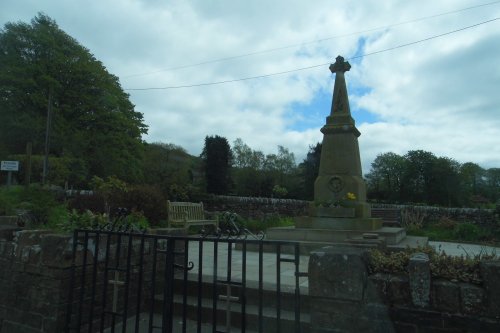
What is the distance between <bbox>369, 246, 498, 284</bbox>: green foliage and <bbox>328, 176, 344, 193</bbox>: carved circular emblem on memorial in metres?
6.63

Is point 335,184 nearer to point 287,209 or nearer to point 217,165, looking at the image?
point 287,209

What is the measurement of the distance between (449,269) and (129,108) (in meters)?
32.0

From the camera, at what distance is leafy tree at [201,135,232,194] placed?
35.7 m

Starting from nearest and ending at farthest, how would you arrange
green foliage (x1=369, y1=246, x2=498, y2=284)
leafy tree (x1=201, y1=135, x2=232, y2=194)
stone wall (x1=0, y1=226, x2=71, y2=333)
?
green foliage (x1=369, y1=246, x2=498, y2=284), stone wall (x1=0, y1=226, x2=71, y2=333), leafy tree (x1=201, y1=135, x2=232, y2=194)

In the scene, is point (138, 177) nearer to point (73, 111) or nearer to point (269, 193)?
point (73, 111)

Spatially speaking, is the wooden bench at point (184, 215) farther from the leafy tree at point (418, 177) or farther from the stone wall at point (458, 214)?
the leafy tree at point (418, 177)

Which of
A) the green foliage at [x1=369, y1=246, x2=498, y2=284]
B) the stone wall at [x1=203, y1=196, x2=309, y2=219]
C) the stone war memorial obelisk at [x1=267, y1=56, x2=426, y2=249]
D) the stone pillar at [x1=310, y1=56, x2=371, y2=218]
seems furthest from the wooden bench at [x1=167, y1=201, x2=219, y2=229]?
the green foliage at [x1=369, y1=246, x2=498, y2=284]

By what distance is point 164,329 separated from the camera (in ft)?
11.2

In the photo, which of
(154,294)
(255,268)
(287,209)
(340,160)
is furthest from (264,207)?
(154,294)

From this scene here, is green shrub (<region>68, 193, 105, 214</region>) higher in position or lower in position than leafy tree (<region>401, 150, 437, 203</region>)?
lower

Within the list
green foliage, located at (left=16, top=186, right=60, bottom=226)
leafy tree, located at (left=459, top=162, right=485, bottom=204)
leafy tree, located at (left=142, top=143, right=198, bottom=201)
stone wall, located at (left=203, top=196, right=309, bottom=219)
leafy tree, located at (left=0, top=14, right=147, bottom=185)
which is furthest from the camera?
leafy tree, located at (left=459, top=162, right=485, bottom=204)

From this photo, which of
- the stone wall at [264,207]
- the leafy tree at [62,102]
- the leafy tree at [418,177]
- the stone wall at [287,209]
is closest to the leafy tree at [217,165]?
the leafy tree at [62,102]

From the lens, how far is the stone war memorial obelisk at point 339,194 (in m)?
8.77

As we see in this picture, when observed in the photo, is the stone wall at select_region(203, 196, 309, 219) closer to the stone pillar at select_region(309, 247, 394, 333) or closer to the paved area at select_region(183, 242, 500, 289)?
the paved area at select_region(183, 242, 500, 289)
